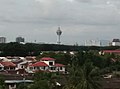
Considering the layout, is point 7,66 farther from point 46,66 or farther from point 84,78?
point 84,78

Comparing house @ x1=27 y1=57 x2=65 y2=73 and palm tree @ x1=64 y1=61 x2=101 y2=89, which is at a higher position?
palm tree @ x1=64 y1=61 x2=101 y2=89

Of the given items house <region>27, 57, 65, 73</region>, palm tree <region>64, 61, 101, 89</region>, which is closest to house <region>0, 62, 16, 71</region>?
house <region>27, 57, 65, 73</region>

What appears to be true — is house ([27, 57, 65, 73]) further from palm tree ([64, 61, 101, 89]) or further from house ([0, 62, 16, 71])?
palm tree ([64, 61, 101, 89])

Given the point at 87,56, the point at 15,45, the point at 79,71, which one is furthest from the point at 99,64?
the point at 79,71

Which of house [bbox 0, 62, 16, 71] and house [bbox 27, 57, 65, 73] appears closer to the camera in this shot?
house [bbox 27, 57, 65, 73]

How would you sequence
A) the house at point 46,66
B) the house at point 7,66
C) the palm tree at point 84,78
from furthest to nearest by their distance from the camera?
the house at point 7,66, the house at point 46,66, the palm tree at point 84,78

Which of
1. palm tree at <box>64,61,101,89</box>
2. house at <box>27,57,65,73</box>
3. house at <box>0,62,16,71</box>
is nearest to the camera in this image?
palm tree at <box>64,61,101,89</box>

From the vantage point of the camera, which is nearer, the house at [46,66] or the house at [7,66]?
the house at [46,66]

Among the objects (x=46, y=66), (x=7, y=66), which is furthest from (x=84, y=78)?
(x=7, y=66)

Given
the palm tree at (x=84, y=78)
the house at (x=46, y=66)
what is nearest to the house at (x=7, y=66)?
the house at (x=46, y=66)

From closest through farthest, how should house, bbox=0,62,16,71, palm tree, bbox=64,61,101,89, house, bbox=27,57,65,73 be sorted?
palm tree, bbox=64,61,101,89
house, bbox=27,57,65,73
house, bbox=0,62,16,71

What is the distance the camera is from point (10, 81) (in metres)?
37.2

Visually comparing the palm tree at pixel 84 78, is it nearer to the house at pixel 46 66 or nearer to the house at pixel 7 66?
the house at pixel 46 66

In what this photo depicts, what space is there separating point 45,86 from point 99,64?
43973 mm
